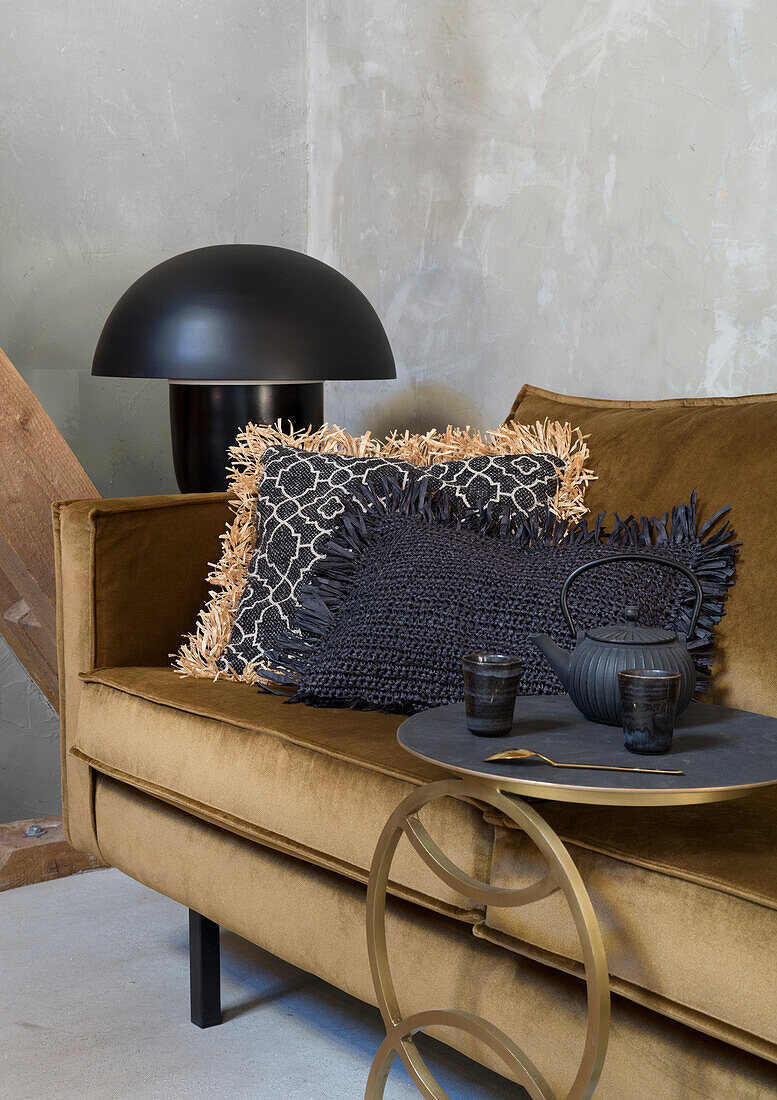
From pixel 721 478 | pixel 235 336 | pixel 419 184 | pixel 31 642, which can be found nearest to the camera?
pixel 721 478

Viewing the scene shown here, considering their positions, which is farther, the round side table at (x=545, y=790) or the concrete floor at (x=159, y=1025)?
the concrete floor at (x=159, y=1025)

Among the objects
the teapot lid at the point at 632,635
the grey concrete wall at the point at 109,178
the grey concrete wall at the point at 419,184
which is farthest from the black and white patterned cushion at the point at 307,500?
the grey concrete wall at the point at 109,178

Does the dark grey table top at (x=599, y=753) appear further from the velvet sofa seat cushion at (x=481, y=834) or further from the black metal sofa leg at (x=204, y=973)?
the black metal sofa leg at (x=204, y=973)

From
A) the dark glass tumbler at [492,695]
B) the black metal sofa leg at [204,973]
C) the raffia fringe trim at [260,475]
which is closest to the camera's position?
the dark glass tumbler at [492,695]

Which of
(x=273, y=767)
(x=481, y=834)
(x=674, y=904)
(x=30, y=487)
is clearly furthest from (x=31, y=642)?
(x=674, y=904)

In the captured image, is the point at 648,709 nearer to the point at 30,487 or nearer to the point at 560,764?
the point at 560,764

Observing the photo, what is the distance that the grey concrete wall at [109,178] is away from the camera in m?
2.78

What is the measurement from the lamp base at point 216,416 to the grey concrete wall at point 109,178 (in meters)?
0.70

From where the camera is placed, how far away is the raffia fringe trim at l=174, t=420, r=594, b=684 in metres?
1.81

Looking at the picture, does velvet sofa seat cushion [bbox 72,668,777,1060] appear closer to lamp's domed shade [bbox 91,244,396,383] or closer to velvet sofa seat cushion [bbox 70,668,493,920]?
velvet sofa seat cushion [bbox 70,668,493,920]

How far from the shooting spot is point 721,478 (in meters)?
1.62

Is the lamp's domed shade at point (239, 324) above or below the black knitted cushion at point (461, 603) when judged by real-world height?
above

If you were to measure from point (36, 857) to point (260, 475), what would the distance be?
992mm

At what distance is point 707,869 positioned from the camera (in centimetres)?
98
